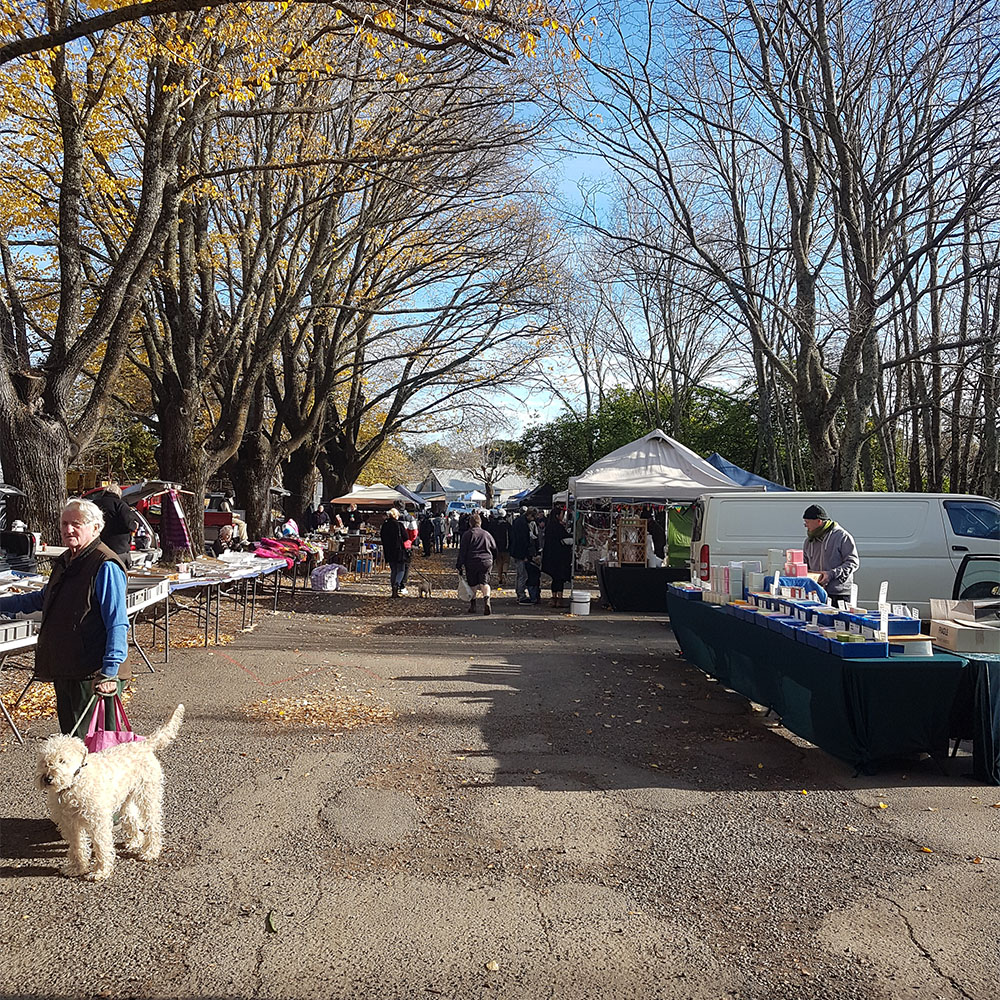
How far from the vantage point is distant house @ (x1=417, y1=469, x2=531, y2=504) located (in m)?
61.0

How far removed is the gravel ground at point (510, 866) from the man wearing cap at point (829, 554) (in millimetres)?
1556

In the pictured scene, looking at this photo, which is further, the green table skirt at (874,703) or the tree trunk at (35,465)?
the tree trunk at (35,465)

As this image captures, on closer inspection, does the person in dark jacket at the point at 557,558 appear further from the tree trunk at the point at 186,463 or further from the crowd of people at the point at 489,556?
the tree trunk at the point at 186,463

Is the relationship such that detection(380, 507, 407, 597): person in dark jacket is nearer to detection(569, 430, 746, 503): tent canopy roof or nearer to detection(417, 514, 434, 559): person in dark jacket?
detection(569, 430, 746, 503): tent canopy roof

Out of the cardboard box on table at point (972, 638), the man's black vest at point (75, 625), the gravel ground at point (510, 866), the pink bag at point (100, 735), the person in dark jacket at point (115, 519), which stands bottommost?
the gravel ground at point (510, 866)

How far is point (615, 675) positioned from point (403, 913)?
20.0 ft

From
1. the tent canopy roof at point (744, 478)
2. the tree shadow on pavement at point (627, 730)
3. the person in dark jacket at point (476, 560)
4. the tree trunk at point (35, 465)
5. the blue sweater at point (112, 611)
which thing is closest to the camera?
the blue sweater at point (112, 611)

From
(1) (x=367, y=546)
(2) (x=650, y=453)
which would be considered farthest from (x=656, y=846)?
(1) (x=367, y=546)

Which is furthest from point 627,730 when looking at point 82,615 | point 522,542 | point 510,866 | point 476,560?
point 522,542

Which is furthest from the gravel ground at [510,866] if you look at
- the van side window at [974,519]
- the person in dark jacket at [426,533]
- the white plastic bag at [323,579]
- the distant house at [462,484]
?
the distant house at [462,484]

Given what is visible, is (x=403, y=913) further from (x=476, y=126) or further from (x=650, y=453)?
(x=650, y=453)

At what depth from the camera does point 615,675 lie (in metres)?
9.86

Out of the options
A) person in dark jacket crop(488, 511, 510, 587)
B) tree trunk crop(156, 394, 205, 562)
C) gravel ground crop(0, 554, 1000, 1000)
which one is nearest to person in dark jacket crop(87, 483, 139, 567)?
gravel ground crop(0, 554, 1000, 1000)

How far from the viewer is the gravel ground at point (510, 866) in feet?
11.5
